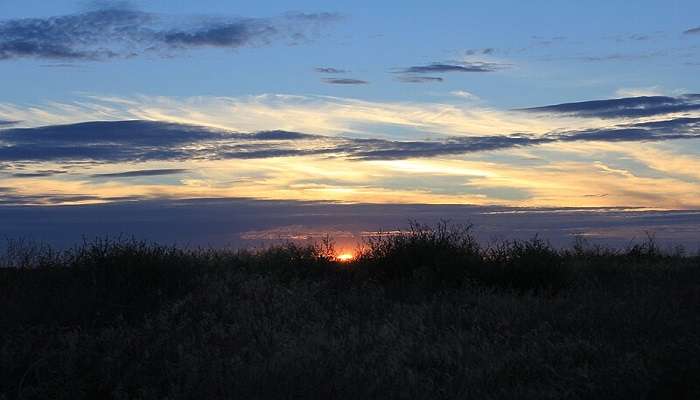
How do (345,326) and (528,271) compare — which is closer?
(345,326)

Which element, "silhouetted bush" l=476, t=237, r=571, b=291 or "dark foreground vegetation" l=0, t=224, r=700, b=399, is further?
"silhouetted bush" l=476, t=237, r=571, b=291

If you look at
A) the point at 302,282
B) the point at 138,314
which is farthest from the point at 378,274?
the point at 138,314

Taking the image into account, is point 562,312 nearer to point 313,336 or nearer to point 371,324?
point 371,324

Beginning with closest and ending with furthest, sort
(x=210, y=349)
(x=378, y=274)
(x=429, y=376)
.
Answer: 1. (x=429, y=376)
2. (x=210, y=349)
3. (x=378, y=274)

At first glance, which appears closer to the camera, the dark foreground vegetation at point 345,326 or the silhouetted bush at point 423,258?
the dark foreground vegetation at point 345,326

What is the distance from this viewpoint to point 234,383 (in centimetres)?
841

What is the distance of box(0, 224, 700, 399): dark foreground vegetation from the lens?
867 centimetres

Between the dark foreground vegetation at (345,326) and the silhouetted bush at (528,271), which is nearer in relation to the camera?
the dark foreground vegetation at (345,326)

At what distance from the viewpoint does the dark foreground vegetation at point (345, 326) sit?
8672 mm

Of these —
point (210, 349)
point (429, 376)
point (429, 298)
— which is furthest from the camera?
point (429, 298)

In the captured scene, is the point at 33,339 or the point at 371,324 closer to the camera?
the point at 33,339

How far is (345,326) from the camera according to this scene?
37.2ft

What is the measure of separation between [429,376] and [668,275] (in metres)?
10.3

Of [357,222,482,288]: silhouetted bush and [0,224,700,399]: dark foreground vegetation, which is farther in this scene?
[357,222,482,288]: silhouetted bush
